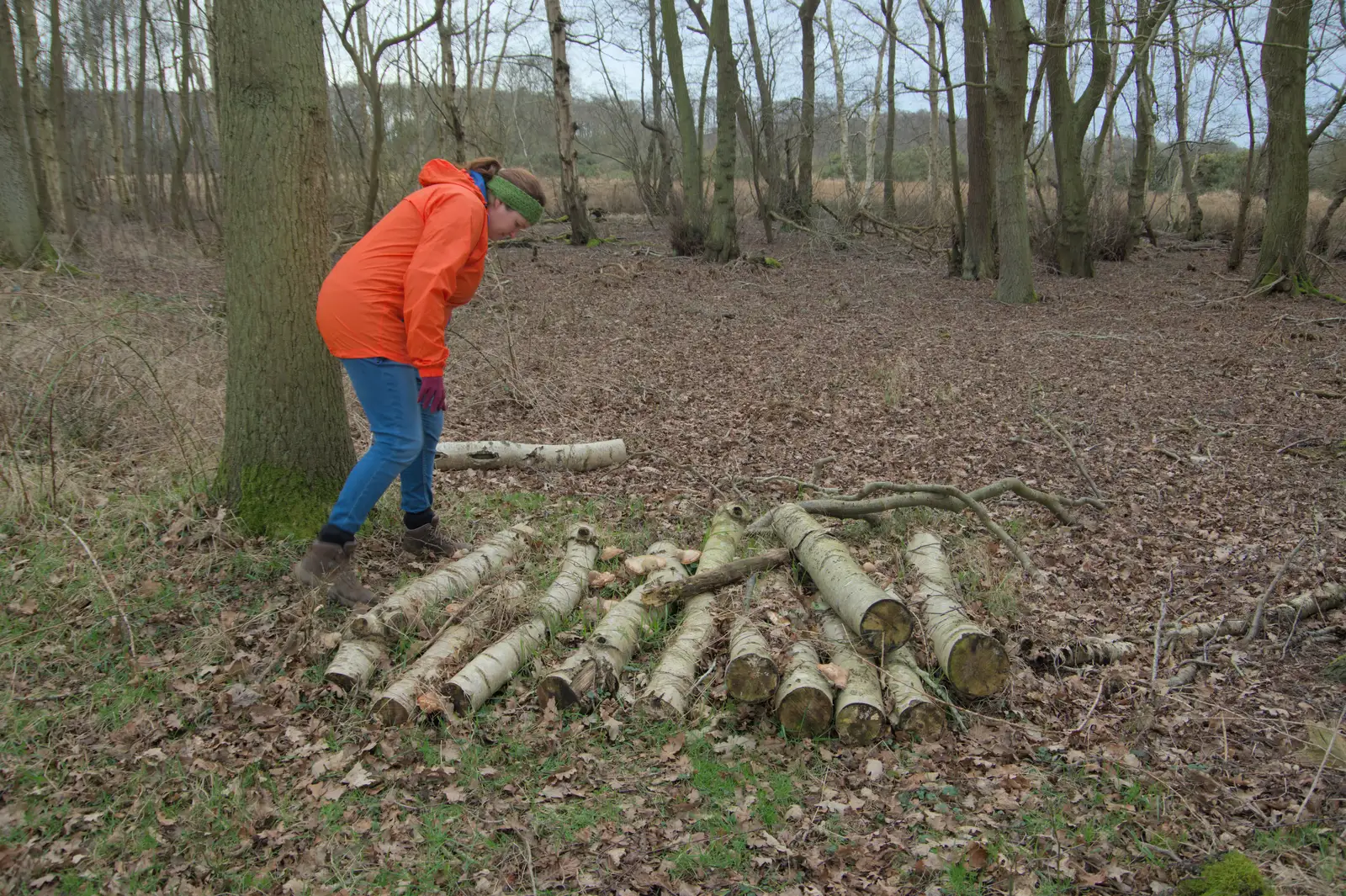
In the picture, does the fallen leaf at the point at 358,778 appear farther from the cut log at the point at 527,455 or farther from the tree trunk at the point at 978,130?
the tree trunk at the point at 978,130

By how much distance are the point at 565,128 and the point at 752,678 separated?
45.8 feet

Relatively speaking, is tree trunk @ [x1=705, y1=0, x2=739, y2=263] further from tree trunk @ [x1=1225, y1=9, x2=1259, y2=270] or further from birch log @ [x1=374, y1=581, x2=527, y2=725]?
birch log @ [x1=374, y1=581, x2=527, y2=725]

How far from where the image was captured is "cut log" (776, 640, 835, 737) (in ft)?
10.4

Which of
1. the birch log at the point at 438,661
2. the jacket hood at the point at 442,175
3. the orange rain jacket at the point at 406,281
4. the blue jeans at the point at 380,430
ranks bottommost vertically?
the birch log at the point at 438,661

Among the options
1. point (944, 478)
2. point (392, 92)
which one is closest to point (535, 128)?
point (392, 92)

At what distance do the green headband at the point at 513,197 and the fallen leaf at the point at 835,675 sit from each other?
88.2 inches

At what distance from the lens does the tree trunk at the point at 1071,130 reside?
13.5 m

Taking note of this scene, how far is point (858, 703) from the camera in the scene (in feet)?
10.3

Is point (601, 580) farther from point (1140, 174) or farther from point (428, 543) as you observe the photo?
point (1140, 174)

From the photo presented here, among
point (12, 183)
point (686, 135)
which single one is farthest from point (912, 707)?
point (686, 135)

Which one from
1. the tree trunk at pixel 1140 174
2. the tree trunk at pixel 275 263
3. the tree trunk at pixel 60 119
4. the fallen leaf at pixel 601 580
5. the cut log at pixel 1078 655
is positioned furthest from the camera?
the tree trunk at pixel 1140 174

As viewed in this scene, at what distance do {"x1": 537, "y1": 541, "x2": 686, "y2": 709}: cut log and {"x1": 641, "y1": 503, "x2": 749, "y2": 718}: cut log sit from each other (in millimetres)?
101

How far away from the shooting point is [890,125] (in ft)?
70.9

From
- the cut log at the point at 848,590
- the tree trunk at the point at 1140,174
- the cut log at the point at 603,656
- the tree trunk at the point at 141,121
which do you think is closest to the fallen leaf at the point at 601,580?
the cut log at the point at 603,656
